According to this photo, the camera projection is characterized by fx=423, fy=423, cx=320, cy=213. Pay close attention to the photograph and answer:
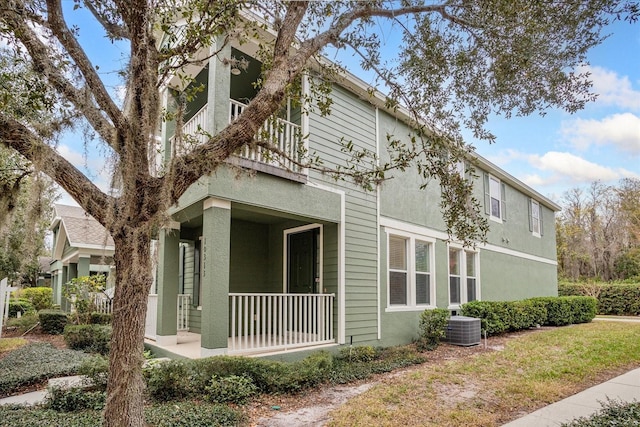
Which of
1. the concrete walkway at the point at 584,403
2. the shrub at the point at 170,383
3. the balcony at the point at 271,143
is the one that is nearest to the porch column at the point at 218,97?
the balcony at the point at 271,143

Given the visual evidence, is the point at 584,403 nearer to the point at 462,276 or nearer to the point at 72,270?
the point at 462,276

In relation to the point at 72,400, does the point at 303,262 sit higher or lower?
higher

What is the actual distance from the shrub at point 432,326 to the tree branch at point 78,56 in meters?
8.52

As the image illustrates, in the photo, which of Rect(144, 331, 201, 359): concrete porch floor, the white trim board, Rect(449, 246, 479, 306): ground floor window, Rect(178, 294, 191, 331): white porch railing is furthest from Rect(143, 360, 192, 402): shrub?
Rect(449, 246, 479, 306): ground floor window

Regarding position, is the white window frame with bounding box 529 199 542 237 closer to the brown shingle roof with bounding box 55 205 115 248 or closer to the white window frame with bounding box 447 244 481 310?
the white window frame with bounding box 447 244 481 310

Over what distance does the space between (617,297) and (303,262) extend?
63.2ft

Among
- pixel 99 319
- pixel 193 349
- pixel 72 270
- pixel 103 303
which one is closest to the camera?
pixel 193 349

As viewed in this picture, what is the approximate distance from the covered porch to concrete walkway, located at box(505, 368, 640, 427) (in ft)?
13.6

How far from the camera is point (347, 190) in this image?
9203mm

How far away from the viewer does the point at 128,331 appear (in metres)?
3.47

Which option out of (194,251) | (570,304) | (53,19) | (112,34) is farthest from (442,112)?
(570,304)

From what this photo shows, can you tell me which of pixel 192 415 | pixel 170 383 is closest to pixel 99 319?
pixel 170 383

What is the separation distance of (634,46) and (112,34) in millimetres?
6088

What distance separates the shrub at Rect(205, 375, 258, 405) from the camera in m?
5.56
